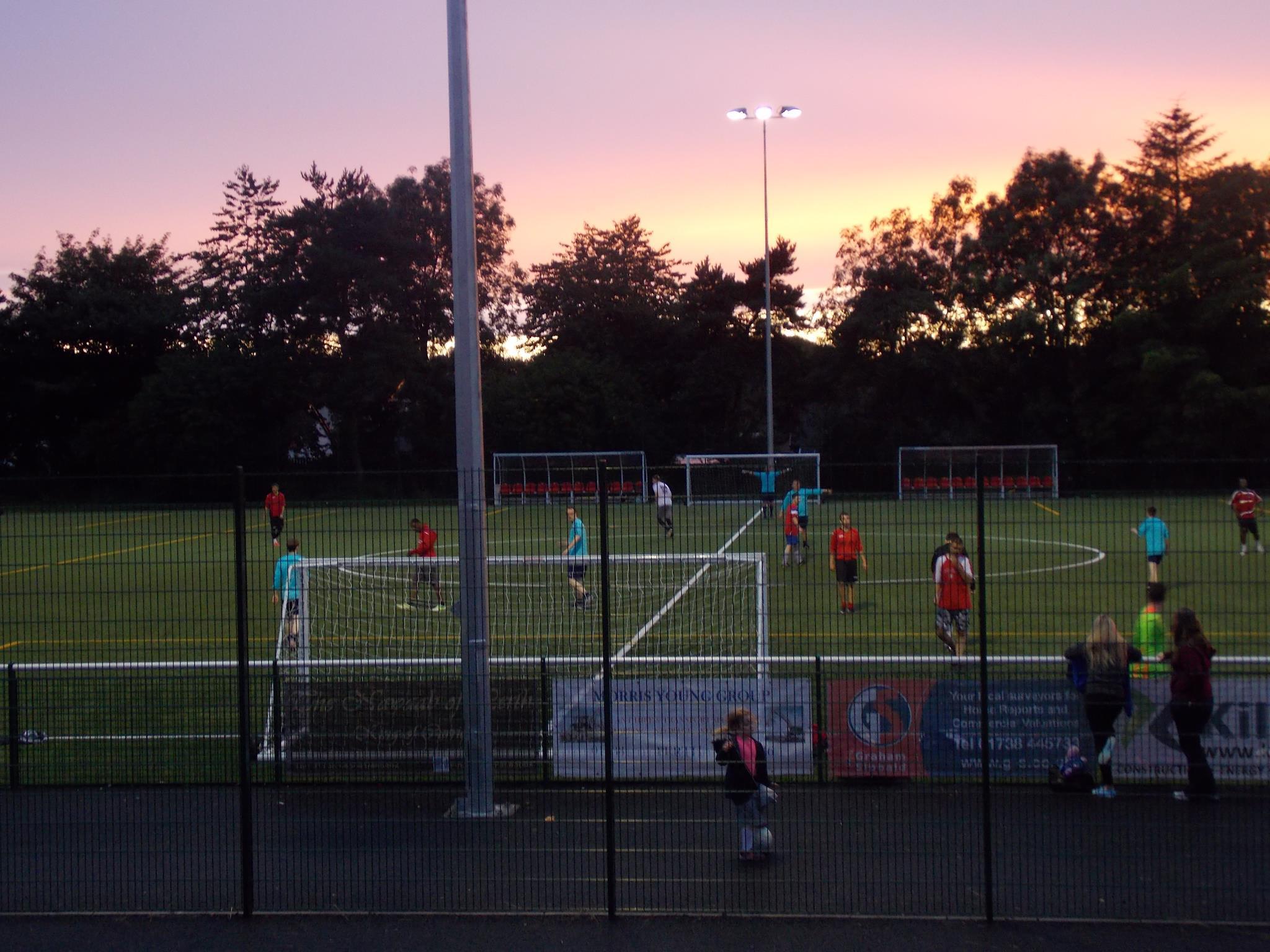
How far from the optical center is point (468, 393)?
8289 millimetres

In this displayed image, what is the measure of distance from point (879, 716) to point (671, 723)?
174 centimetres

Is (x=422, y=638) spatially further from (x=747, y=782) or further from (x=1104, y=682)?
(x=1104, y=682)

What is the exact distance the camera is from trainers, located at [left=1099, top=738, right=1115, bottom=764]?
26.4ft

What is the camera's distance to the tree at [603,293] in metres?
63.0

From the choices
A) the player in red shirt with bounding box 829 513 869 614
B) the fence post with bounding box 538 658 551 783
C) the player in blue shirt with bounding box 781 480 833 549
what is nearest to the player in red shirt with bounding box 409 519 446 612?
the fence post with bounding box 538 658 551 783

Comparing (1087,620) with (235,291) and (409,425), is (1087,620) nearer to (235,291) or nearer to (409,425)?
(409,425)

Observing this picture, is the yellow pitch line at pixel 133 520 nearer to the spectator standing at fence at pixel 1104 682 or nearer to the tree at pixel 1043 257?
the spectator standing at fence at pixel 1104 682

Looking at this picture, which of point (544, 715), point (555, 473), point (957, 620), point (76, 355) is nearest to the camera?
point (544, 715)

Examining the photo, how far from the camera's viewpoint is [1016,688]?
783cm

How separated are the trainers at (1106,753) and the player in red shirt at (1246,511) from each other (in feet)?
6.65

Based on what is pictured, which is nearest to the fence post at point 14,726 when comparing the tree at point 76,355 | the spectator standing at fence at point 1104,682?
the spectator standing at fence at point 1104,682

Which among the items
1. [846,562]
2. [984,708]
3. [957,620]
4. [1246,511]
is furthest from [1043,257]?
[984,708]

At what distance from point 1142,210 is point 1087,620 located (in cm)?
4375

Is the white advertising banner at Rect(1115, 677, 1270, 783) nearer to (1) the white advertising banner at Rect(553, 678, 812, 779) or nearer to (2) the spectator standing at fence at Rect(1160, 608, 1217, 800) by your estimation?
(2) the spectator standing at fence at Rect(1160, 608, 1217, 800)
